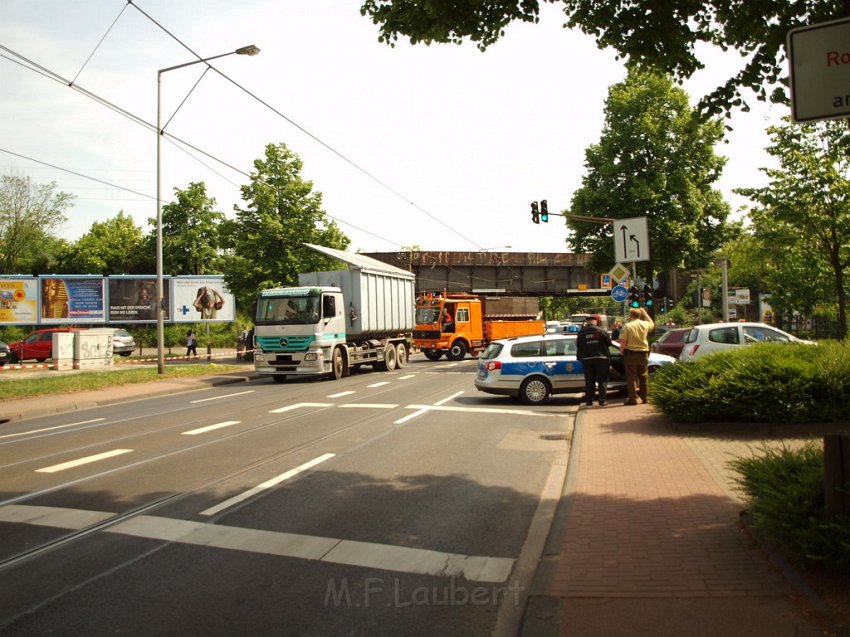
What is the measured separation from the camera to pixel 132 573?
15.4 ft

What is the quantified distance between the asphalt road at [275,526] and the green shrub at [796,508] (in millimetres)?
1607

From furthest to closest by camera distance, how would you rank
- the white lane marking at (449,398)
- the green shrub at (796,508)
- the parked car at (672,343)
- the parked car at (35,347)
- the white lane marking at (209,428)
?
the parked car at (35,347)
the parked car at (672,343)
the white lane marking at (449,398)
the white lane marking at (209,428)
the green shrub at (796,508)

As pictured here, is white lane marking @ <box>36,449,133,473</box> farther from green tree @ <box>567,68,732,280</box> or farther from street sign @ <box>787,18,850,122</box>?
green tree @ <box>567,68,732,280</box>

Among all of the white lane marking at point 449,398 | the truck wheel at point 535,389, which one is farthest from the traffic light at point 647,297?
the truck wheel at point 535,389

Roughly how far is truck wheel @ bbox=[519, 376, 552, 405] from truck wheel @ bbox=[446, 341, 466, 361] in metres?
20.1

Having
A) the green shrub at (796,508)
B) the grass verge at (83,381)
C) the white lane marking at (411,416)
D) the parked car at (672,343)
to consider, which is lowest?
the white lane marking at (411,416)

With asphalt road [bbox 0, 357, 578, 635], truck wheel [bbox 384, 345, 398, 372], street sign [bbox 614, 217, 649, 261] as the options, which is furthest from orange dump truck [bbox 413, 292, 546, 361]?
asphalt road [bbox 0, 357, 578, 635]

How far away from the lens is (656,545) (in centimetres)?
483

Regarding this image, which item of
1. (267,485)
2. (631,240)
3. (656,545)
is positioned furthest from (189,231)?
(656,545)

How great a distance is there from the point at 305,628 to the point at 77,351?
2705cm

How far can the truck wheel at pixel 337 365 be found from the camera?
2217 centimetres

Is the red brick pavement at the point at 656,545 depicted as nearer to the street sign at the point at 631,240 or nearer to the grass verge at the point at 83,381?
the street sign at the point at 631,240

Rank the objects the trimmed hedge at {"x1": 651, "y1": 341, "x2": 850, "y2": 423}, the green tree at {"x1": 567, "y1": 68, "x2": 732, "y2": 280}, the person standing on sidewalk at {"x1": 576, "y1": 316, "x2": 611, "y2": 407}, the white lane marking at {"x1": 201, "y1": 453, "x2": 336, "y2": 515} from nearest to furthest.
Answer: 1. the white lane marking at {"x1": 201, "y1": 453, "x2": 336, "y2": 515}
2. the trimmed hedge at {"x1": 651, "y1": 341, "x2": 850, "y2": 423}
3. the person standing on sidewalk at {"x1": 576, "y1": 316, "x2": 611, "y2": 407}
4. the green tree at {"x1": 567, "y1": 68, "x2": 732, "y2": 280}

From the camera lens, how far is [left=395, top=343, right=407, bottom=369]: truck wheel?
1093 inches
